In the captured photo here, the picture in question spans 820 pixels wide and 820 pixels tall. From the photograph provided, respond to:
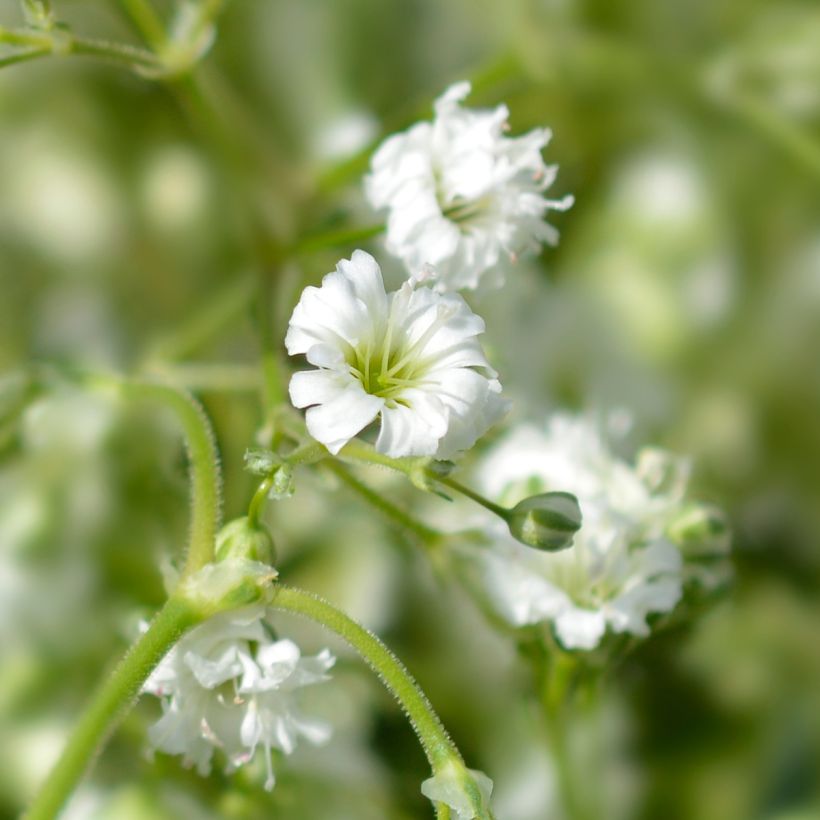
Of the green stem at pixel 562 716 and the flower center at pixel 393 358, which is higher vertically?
the flower center at pixel 393 358

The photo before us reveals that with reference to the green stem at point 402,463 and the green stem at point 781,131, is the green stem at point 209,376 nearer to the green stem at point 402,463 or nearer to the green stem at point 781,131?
the green stem at point 402,463

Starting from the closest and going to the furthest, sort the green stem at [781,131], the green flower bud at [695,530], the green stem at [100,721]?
the green stem at [100,721]
the green flower bud at [695,530]
the green stem at [781,131]

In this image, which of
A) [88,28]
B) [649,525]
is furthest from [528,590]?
[88,28]

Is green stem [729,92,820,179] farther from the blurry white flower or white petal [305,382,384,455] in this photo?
white petal [305,382,384,455]

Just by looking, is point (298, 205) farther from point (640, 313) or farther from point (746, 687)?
point (746, 687)

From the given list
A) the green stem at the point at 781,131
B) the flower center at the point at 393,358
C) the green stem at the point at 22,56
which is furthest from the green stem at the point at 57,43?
the green stem at the point at 781,131

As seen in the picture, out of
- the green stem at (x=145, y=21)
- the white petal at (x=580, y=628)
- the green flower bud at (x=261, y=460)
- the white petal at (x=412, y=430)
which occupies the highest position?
the green stem at (x=145, y=21)
